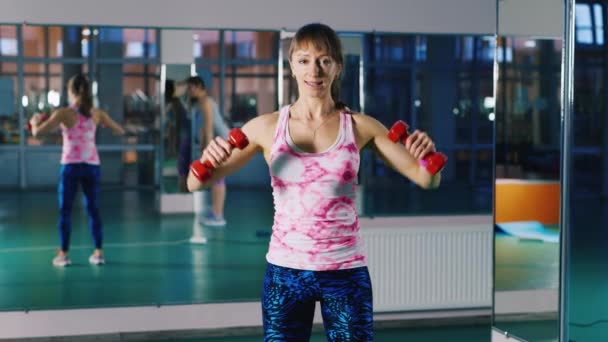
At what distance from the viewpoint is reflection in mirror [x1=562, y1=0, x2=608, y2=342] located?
8234 millimetres

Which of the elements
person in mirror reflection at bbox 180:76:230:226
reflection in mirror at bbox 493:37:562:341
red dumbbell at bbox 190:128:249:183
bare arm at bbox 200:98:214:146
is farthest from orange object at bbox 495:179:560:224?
bare arm at bbox 200:98:214:146

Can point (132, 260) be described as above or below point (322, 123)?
below

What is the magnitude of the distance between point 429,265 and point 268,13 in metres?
1.86

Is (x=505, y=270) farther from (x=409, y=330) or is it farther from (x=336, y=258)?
(x=336, y=258)

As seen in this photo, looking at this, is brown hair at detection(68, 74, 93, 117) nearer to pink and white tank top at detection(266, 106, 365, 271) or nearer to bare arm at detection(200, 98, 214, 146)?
bare arm at detection(200, 98, 214, 146)

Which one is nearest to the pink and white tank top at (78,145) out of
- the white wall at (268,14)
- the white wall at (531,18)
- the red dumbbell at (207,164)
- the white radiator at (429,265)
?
the white wall at (268,14)

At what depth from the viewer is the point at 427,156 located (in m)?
2.59

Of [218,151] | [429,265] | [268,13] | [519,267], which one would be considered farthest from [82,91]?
[218,151]

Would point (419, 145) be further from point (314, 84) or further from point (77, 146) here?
point (77, 146)

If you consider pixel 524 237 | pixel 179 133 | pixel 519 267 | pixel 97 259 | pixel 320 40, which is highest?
pixel 320 40

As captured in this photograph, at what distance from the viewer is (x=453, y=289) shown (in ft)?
19.8

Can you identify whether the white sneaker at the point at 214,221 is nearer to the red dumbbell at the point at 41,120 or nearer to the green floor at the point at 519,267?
the red dumbbell at the point at 41,120

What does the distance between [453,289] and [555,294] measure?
169 centimetres

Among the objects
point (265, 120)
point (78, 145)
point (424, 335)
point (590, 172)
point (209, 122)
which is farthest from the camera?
point (590, 172)
